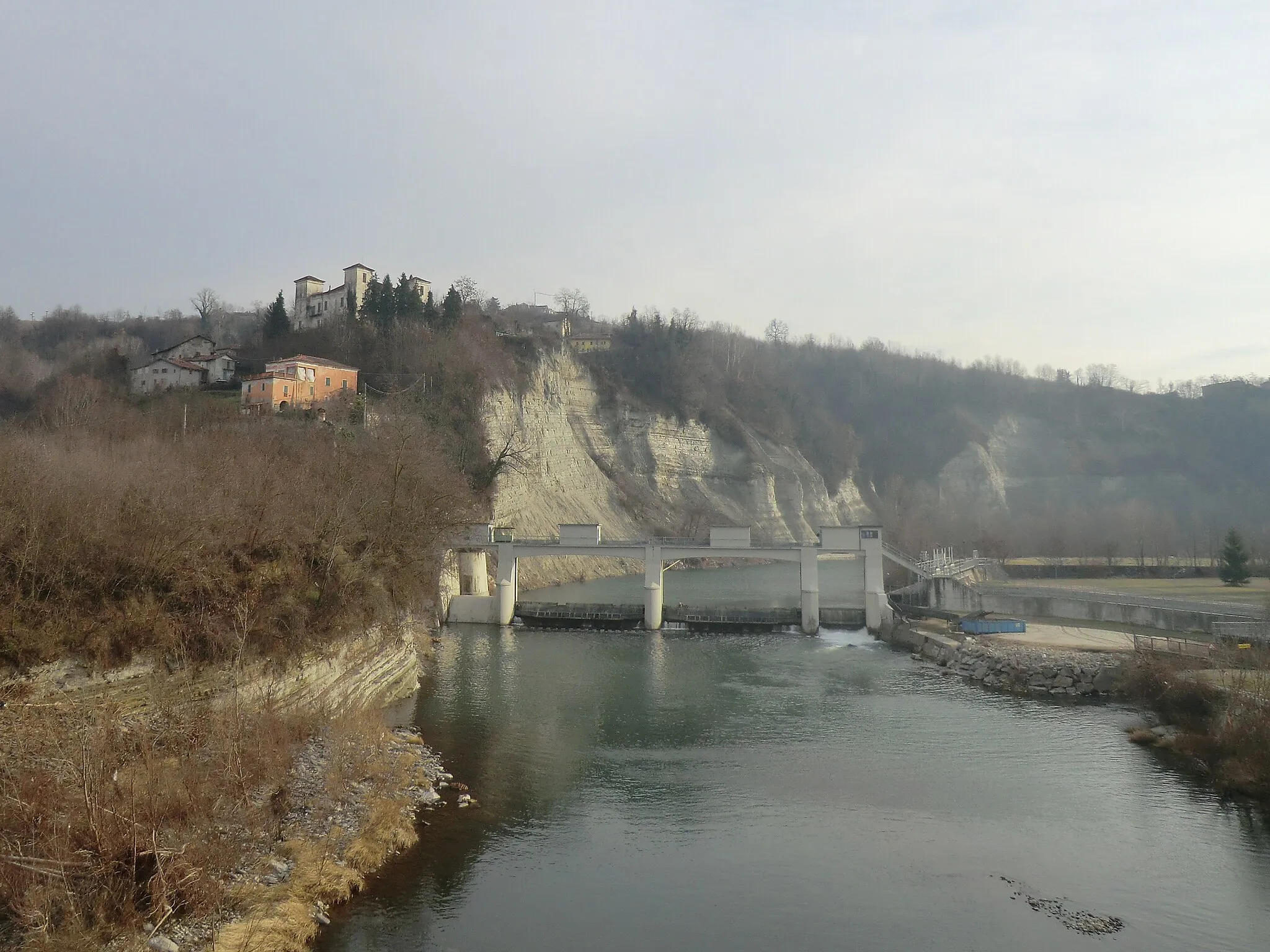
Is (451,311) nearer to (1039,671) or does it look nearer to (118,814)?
(1039,671)

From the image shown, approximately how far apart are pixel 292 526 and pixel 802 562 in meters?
21.1

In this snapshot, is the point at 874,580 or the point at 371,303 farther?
the point at 371,303

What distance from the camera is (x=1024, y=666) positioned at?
24.0 metres

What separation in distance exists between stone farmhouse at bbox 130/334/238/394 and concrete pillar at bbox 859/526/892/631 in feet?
108

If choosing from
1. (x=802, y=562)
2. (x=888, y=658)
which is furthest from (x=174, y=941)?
(x=802, y=562)

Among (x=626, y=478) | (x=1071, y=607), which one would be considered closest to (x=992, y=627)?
(x=1071, y=607)

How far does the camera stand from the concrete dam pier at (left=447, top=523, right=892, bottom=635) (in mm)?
32781

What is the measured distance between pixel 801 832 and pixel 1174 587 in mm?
39852

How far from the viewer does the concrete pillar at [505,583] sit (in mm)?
33781

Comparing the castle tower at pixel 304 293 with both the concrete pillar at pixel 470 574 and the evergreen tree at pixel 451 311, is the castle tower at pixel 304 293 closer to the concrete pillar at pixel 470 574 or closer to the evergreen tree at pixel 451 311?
the evergreen tree at pixel 451 311

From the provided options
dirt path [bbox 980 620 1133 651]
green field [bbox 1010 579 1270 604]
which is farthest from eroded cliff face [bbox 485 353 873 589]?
dirt path [bbox 980 620 1133 651]

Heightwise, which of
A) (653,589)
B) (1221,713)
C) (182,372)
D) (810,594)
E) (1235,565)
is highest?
(182,372)

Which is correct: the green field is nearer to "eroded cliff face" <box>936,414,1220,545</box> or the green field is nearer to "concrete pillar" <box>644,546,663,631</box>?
"concrete pillar" <box>644,546,663,631</box>

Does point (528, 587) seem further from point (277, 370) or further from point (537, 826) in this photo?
point (537, 826)
